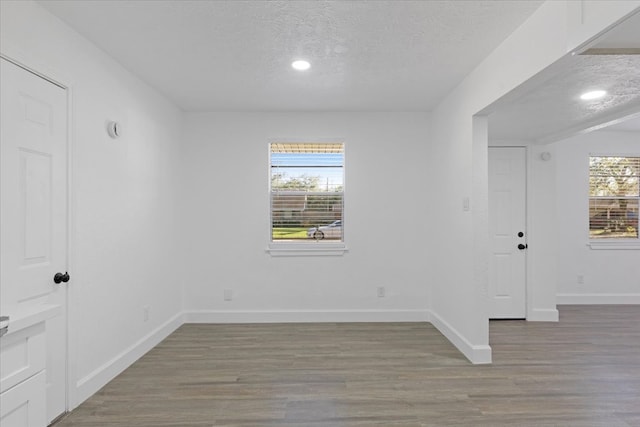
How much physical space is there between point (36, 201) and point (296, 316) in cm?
304

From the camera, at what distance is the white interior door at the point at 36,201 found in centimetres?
196

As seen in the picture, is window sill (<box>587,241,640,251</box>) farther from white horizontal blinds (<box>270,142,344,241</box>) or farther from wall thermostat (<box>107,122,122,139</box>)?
wall thermostat (<box>107,122,122,139</box>)

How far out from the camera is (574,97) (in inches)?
125

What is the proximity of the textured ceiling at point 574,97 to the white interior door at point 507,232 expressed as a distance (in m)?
0.34

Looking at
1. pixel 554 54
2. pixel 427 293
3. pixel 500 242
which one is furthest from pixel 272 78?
pixel 500 242

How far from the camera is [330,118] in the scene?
4.50 m

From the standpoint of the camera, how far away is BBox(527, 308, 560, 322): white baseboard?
4.55m

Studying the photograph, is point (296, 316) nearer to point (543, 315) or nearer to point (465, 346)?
point (465, 346)

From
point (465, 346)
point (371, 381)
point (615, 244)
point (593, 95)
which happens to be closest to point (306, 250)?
point (371, 381)

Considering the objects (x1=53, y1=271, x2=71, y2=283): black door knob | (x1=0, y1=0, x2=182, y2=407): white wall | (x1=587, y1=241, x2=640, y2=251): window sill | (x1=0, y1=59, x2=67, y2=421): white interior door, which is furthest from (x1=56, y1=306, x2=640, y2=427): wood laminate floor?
(x1=587, y1=241, x2=640, y2=251): window sill

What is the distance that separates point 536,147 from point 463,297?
2.56 metres

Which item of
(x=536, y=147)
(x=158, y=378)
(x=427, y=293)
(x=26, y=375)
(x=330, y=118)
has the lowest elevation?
(x=158, y=378)

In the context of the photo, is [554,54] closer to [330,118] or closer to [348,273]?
[330,118]

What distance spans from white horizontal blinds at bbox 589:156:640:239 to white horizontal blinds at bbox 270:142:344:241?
4007 mm
